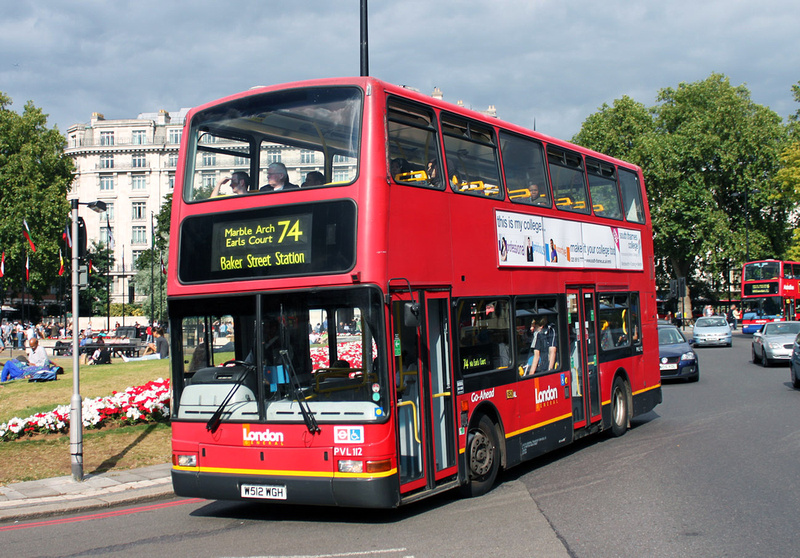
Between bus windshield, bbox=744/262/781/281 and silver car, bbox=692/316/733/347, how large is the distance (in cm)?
1308

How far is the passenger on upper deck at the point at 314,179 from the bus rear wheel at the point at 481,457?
10.4 ft

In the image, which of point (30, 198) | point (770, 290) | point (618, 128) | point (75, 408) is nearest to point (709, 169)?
point (618, 128)

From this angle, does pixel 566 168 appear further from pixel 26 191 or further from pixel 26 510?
pixel 26 191

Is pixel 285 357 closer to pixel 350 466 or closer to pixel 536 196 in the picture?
pixel 350 466

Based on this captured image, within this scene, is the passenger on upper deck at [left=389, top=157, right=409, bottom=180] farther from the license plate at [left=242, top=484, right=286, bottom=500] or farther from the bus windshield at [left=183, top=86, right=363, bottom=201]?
the license plate at [left=242, top=484, right=286, bottom=500]

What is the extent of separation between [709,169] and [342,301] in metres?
60.8

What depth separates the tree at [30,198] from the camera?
2160 inches

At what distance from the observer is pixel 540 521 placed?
7520 mm

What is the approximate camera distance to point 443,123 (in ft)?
29.3

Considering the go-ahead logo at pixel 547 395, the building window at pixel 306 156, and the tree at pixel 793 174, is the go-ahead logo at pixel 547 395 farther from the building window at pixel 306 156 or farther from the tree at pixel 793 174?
the tree at pixel 793 174

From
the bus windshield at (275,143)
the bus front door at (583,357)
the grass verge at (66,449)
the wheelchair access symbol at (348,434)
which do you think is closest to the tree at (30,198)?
the grass verge at (66,449)

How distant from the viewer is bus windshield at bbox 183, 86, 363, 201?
7.78 m

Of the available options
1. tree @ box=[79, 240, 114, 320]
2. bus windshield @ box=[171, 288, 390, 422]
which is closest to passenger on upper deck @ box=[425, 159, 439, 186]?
bus windshield @ box=[171, 288, 390, 422]

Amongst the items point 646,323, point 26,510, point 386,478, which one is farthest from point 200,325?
point 646,323
